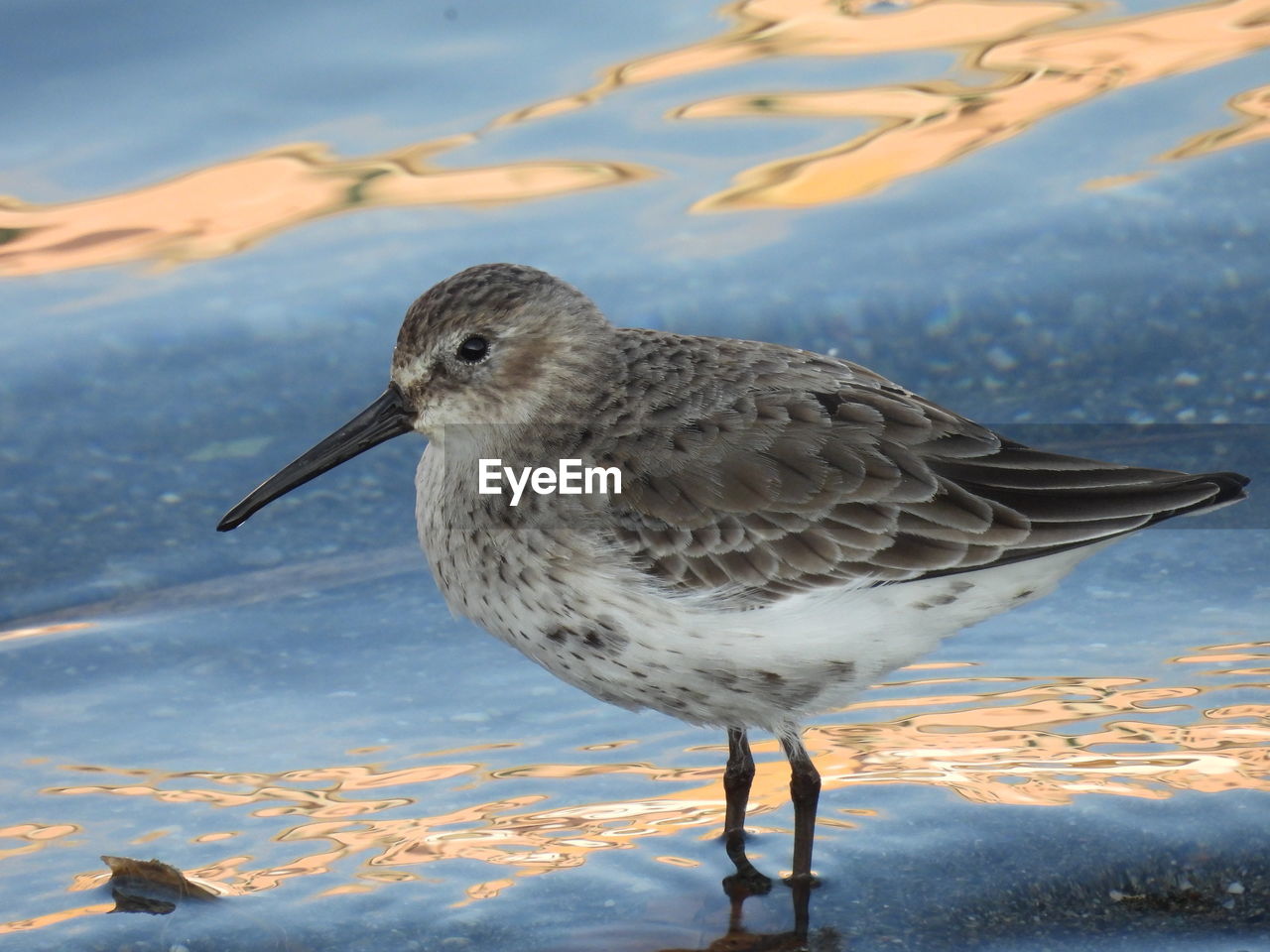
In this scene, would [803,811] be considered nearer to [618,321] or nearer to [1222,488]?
[1222,488]

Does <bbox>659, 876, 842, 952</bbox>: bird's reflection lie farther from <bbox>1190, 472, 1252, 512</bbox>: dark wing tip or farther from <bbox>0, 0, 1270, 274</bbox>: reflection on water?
<bbox>0, 0, 1270, 274</bbox>: reflection on water

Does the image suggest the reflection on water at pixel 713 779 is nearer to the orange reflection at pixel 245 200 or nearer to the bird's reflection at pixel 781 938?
the bird's reflection at pixel 781 938

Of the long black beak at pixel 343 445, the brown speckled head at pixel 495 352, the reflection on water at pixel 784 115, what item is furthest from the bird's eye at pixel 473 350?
the reflection on water at pixel 784 115

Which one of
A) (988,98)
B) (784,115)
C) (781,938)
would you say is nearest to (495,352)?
(781,938)

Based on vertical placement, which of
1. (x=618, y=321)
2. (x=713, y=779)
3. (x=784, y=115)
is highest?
(x=784, y=115)

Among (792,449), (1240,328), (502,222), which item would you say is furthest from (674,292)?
(792,449)

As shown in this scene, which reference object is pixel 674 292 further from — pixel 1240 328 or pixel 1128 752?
pixel 1128 752

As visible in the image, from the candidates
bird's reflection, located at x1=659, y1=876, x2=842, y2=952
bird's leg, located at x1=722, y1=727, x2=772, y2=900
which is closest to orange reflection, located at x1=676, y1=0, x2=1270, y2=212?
bird's leg, located at x1=722, y1=727, x2=772, y2=900
